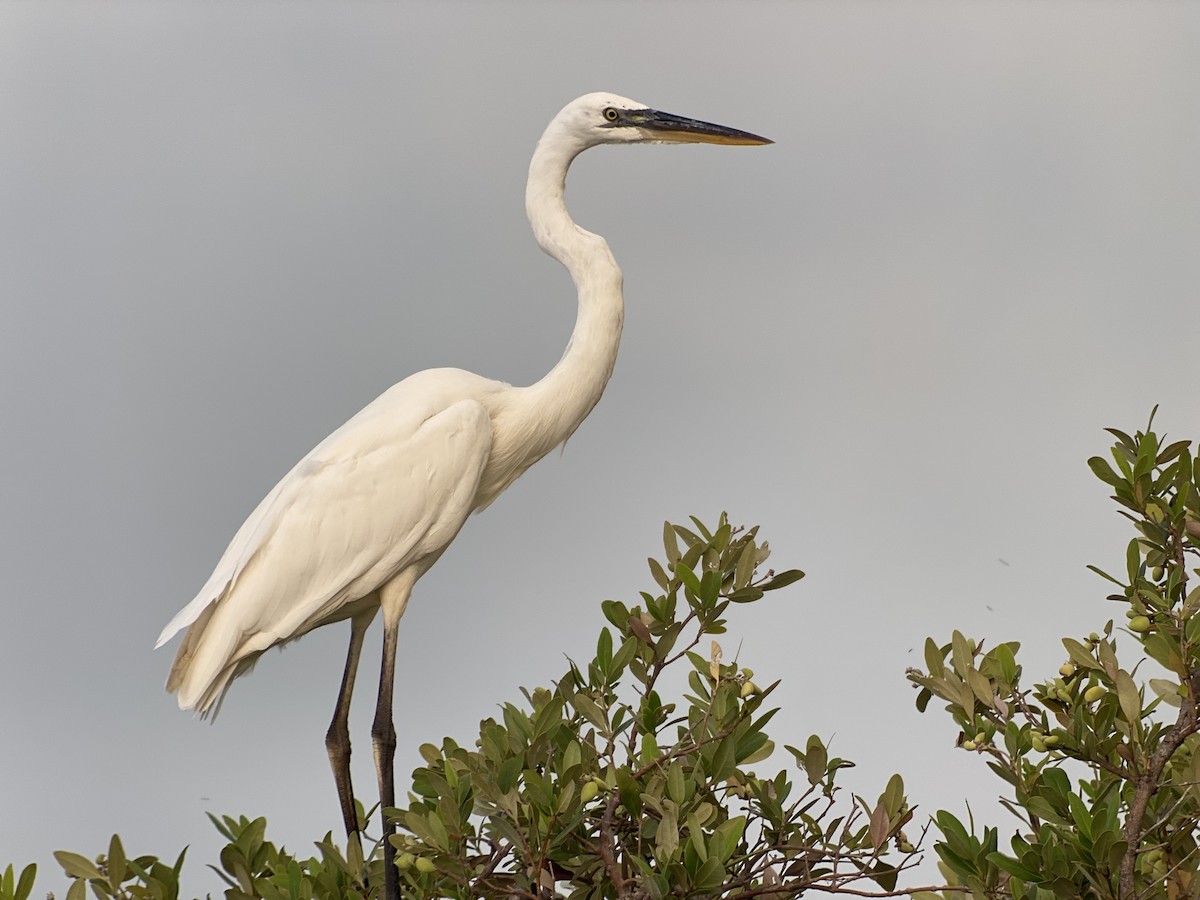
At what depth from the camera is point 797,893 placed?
290cm

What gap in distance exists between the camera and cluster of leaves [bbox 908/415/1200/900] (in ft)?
8.25

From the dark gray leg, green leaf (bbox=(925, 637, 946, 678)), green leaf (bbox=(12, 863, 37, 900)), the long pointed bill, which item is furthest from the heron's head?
green leaf (bbox=(12, 863, 37, 900))

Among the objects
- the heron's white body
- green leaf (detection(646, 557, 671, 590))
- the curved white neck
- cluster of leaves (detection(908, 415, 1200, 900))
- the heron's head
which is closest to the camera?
cluster of leaves (detection(908, 415, 1200, 900))

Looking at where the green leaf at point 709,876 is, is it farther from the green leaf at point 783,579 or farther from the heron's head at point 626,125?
the heron's head at point 626,125

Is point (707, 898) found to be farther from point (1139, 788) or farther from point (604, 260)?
point (604, 260)

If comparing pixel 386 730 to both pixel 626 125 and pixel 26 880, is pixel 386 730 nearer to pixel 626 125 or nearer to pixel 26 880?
pixel 26 880

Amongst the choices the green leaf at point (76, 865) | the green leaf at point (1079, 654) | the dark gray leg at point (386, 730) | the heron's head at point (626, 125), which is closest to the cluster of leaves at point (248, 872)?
the green leaf at point (76, 865)

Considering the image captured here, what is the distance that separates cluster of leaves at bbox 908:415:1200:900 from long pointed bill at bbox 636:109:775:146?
199 centimetres

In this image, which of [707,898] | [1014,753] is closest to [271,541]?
[707,898]

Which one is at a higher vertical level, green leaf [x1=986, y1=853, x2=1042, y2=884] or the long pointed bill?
the long pointed bill

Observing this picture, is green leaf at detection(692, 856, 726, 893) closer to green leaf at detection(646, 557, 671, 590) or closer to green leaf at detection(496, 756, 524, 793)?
green leaf at detection(496, 756, 524, 793)

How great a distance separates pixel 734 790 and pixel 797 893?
34 centimetres

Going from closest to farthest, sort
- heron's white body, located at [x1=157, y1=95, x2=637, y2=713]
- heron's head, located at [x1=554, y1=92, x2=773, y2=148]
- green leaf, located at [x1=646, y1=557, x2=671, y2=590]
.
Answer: green leaf, located at [x1=646, y1=557, x2=671, y2=590], heron's white body, located at [x1=157, y1=95, x2=637, y2=713], heron's head, located at [x1=554, y1=92, x2=773, y2=148]

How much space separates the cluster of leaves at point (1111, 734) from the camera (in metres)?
2.51
